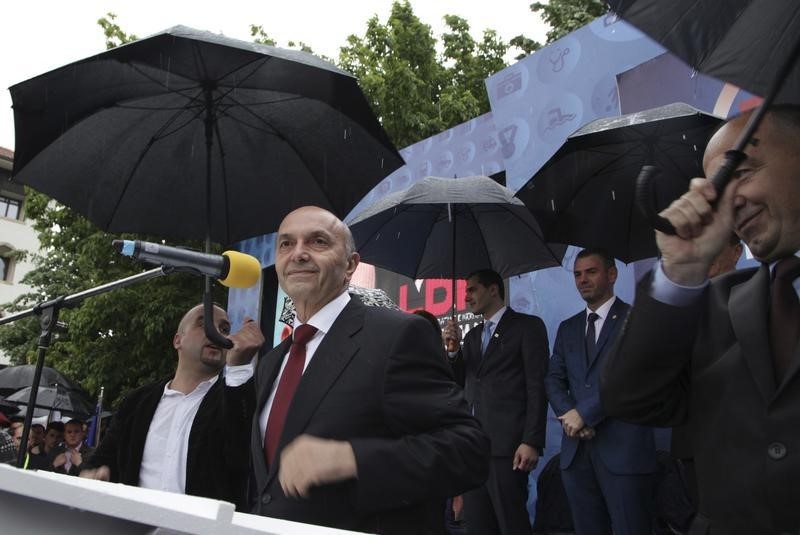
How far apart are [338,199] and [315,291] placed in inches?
46.4

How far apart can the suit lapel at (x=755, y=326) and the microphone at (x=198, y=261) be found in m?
1.51

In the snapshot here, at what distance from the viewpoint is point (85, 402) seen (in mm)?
10500

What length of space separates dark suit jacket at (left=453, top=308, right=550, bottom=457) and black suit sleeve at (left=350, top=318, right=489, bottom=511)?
2.58 metres

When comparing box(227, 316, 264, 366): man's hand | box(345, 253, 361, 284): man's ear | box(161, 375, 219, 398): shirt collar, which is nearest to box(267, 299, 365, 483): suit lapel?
box(345, 253, 361, 284): man's ear

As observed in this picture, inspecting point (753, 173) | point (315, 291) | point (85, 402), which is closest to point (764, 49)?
point (753, 173)

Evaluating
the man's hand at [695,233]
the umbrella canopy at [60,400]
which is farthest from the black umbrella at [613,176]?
the umbrella canopy at [60,400]

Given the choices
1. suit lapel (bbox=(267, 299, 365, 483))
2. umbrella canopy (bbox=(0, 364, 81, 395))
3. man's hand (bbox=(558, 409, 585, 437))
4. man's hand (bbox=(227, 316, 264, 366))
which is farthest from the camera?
umbrella canopy (bbox=(0, 364, 81, 395))

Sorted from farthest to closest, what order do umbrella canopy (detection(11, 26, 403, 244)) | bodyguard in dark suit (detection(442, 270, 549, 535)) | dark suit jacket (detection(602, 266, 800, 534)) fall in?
bodyguard in dark suit (detection(442, 270, 549, 535)) → umbrella canopy (detection(11, 26, 403, 244)) → dark suit jacket (detection(602, 266, 800, 534))

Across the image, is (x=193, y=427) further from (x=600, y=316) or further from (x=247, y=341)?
(x=600, y=316)

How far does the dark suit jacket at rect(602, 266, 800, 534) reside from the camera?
141 centimetres

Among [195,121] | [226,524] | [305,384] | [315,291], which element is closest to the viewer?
[226,524]

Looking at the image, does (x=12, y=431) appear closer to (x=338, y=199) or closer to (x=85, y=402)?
(x=85, y=402)

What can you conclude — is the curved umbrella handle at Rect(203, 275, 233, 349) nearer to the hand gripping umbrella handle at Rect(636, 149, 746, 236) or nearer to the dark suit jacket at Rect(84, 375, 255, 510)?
the dark suit jacket at Rect(84, 375, 255, 510)

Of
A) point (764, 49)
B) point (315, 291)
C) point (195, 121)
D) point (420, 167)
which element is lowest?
point (315, 291)
